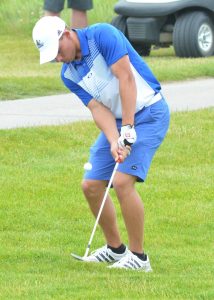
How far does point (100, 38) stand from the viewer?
264 inches

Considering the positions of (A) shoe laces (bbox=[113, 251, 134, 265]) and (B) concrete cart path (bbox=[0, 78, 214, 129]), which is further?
(B) concrete cart path (bbox=[0, 78, 214, 129])

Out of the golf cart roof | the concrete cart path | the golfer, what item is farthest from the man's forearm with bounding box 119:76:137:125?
the golf cart roof

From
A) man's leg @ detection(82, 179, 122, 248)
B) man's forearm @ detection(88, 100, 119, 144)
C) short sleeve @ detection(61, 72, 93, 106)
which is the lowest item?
man's leg @ detection(82, 179, 122, 248)

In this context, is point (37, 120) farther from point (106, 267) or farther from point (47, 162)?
point (106, 267)

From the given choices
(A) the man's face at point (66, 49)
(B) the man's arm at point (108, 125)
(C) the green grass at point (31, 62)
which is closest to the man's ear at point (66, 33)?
(A) the man's face at point (66, 49)

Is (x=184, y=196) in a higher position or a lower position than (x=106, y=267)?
lower

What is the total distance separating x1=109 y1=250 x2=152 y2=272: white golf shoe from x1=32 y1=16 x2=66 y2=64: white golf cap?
1257 mm

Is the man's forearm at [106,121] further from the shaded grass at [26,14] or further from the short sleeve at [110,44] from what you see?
the shaded grass at [26,14]

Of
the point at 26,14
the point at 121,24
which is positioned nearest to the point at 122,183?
the point at 121,24

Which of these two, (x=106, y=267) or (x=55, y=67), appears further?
(x=55, y=67)

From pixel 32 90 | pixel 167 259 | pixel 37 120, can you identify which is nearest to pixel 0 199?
pixel 167 259

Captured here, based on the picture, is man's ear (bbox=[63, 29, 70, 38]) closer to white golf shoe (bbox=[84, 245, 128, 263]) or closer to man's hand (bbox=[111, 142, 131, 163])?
man's hand (bbox=[111, 142, 131, 163])

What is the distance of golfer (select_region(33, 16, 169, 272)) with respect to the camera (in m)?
6.68

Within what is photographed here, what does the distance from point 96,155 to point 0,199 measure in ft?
6.42
